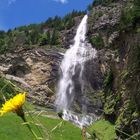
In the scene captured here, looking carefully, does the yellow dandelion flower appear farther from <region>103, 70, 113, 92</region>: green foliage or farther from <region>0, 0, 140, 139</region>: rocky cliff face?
<region>103, 70, 113, 92</region>: green foliage

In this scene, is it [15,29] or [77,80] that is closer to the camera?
[77,80]

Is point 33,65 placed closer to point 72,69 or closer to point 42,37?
point 72,69

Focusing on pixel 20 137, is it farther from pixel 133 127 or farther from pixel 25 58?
pixel 25 58

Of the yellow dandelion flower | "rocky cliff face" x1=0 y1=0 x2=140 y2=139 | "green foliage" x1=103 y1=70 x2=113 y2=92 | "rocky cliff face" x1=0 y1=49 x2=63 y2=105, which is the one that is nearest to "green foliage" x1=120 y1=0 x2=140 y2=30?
"rocky cliff face" x1=0 y1=0 x2=140 y2=139

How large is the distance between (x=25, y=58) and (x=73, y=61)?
564 centimetres

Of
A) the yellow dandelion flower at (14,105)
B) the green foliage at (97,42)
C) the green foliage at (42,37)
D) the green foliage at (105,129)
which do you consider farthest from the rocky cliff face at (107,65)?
the yellow dandelion flower at (14,105)

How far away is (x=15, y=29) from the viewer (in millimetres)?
109000

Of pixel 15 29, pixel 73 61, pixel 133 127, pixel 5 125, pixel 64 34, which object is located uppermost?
pixel 15 29

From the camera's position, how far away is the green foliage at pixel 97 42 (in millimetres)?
55969

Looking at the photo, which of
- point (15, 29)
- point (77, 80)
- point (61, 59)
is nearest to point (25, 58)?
point (61, 59)

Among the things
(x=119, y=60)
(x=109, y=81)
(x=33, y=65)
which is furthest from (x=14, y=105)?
(x=33, y=65)

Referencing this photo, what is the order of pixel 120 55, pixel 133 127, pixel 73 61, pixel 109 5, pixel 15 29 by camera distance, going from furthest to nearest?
pixel 15 29 < pixel 109 5 < pixel 73 61 < pixel 120 55 < pixel 133 127

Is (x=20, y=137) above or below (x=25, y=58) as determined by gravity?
below

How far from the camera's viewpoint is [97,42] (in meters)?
56.3
